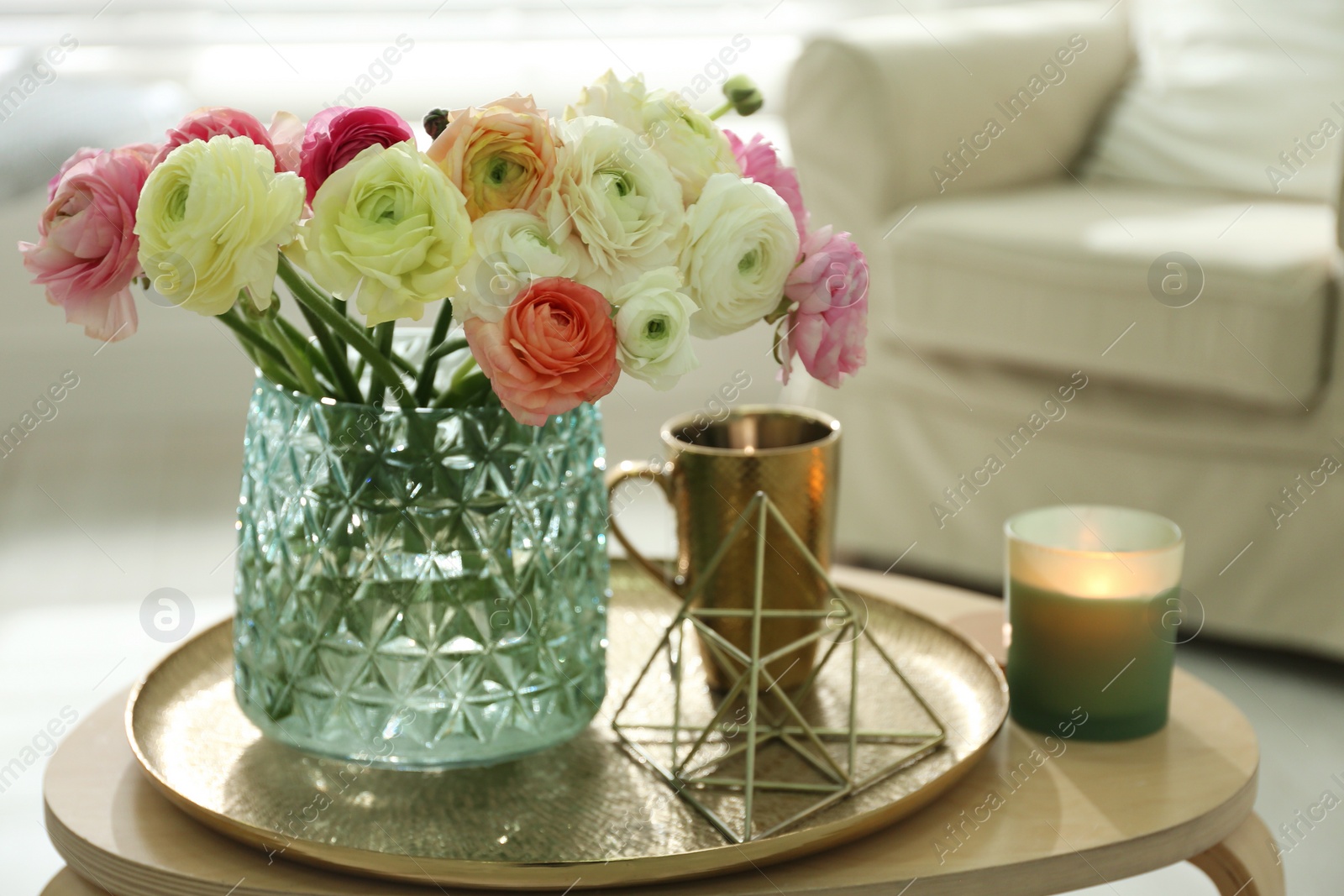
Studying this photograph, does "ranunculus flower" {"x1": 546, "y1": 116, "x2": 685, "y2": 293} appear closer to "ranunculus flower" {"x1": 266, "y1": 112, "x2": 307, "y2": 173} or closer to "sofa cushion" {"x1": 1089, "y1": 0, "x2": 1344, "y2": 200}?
"ranunculus flower" {"x1": 266, "y1": 112, "x2": 307, "y2": 173}

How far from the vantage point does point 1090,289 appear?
160cm

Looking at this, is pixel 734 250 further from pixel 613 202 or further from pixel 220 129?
pixel 220 129

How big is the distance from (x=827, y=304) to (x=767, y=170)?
3.9 inches

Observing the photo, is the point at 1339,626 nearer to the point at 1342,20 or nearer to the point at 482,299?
the point at 1342,20

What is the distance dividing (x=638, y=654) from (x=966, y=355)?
0.96 metres

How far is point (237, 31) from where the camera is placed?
2988 mm

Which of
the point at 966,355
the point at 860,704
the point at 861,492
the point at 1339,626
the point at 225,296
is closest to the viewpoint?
the point at 225,296

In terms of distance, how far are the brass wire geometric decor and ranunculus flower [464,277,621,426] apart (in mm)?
170

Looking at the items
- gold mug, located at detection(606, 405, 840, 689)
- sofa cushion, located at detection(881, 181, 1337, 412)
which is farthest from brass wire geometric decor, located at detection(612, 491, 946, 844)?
sofa cushion, located at detection(881, 181, 1337, 412)

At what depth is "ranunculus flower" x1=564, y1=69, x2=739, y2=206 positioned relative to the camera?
0.68 metres

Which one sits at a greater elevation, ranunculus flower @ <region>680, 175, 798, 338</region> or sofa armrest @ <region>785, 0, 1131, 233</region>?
sofa armrest @ <region>785, 0, 1131, 233</region>

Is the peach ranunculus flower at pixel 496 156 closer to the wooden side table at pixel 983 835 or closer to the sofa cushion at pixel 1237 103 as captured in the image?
the wooden side table at pixel 983 835

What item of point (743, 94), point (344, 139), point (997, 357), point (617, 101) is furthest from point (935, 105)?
point (344, 139)

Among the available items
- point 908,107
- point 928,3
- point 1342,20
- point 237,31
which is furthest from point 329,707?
point 928,3
